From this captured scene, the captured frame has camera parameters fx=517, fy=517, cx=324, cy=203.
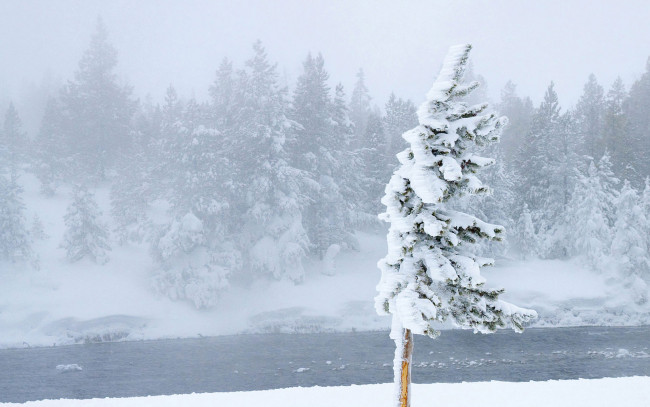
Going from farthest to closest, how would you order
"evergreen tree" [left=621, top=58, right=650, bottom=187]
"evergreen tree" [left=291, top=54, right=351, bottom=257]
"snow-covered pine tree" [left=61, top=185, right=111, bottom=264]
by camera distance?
"evergreen tree" [left=621, top=58, right=650, bottom=187], "evergreen tree" [left=291, top=54, right=351, bottom=257], "snow-covered pine tree" [left=61, top=185, right=111, bottom=264]

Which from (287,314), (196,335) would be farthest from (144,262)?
(287,314)

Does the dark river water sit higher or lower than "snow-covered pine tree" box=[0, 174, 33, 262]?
lower

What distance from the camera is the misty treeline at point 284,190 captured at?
40.8 meters

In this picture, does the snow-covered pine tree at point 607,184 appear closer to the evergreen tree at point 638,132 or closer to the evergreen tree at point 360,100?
the evergreen tree at point 638,132

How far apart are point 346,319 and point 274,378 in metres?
14.3

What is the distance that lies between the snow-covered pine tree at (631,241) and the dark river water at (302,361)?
6.69 metres

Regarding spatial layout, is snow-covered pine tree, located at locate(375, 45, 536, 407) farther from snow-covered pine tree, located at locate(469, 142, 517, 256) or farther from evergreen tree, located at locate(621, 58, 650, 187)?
evergreen tree, located at locate(621, 58, 650, 187)

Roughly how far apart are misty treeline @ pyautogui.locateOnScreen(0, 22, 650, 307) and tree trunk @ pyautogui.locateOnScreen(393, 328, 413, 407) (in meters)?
30.0

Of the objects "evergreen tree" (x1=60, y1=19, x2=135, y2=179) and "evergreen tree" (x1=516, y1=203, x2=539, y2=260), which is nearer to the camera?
"evergreen tree" (x1=516, y1=203, x2=539, y2=260)

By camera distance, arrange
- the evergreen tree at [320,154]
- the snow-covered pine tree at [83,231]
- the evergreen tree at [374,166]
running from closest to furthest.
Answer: the snow-covered pine tree at [83,231] → the evergreen tree at [320,154] → the evergreen tree at [374,166]

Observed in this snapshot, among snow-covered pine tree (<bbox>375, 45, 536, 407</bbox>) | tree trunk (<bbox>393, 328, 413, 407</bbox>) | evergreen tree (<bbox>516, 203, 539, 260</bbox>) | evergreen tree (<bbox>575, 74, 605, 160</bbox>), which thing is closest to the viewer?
snow-covered pine tree (<bbox>375, 45, 536, 407</bbox>)

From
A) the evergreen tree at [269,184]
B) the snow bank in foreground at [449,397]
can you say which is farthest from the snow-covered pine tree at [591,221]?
the snow bank in foreground at [449,397]

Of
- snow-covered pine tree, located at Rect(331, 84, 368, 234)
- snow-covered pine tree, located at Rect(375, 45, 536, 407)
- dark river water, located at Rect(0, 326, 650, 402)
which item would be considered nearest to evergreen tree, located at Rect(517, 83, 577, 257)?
dark river water, located at Rect(0, 326, 650, 402)

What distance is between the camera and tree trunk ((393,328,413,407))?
10.3m
